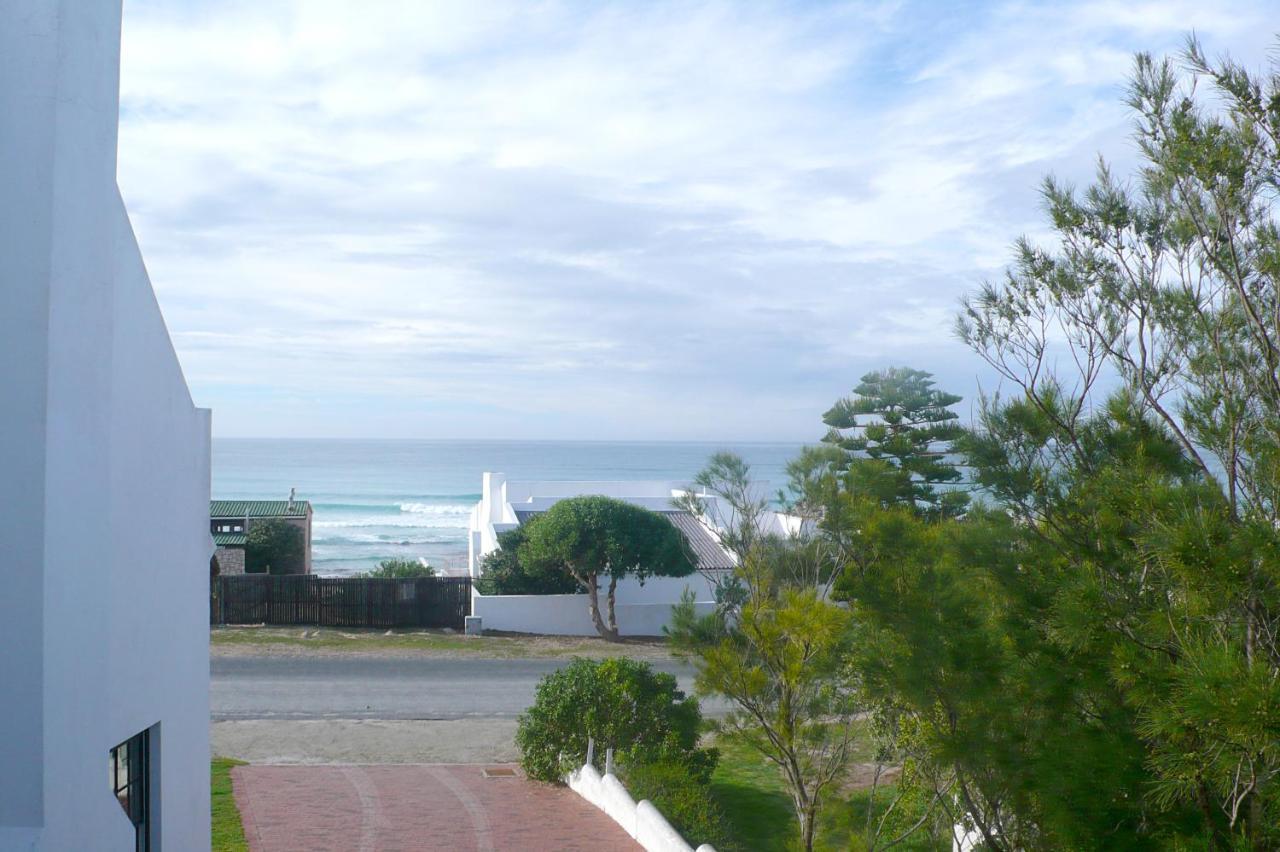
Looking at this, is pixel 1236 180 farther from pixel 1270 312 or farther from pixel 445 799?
pixel 445 799

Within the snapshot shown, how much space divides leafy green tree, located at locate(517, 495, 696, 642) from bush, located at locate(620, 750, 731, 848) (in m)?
11.9

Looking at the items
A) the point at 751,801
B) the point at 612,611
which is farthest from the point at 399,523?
Answer: the point at 751,801

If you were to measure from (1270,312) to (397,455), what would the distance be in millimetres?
132827

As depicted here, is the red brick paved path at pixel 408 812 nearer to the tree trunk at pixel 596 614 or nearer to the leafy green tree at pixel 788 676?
the leafy green tree at pixel 788 676

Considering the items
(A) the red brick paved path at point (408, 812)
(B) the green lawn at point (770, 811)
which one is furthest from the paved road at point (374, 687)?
(A) the red brick paved path at point (408, 812)

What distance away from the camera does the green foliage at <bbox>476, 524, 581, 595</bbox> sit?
2547cm

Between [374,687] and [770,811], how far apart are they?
9.04 m

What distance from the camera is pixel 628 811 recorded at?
35.6 feet

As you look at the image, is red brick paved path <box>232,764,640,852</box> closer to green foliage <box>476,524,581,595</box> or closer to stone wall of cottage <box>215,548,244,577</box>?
green foliage <box>476,524,581,595</box>

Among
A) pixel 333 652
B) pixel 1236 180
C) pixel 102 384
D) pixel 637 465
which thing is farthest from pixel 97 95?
pixel 637 465

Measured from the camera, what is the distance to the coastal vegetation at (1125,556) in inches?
166

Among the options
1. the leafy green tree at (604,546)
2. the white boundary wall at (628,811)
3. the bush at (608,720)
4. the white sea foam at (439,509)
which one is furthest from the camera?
the white sea foam at (439,509)

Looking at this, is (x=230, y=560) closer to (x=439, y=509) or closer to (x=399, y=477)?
(x=439, y=509)

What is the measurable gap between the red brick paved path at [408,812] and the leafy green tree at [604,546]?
10.2 meters
